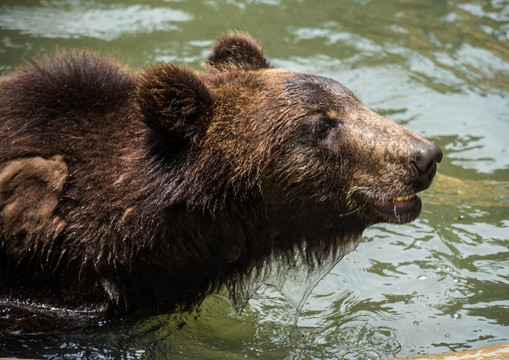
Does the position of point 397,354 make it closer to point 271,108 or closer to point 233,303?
point 233,303

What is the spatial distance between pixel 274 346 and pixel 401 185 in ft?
5.25

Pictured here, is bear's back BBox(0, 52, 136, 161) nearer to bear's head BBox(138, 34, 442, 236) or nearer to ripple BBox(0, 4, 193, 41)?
bear's head BBox(138, 34, 442, 236)

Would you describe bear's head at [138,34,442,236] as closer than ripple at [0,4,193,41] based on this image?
Yes

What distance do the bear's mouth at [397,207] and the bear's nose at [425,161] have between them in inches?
8.7

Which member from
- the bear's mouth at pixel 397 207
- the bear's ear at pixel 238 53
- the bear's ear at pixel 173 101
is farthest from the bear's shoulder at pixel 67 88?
the bear's mouth at pixel 397 207

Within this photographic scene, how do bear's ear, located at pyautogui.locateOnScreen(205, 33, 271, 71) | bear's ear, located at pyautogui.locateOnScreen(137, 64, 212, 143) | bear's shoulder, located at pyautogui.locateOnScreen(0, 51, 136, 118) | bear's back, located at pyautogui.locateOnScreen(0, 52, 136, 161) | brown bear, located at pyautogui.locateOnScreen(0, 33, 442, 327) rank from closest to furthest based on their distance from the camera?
bear's ear, located at pyautogui.locateOnScreen(137, 64, 212, 143) < brown bear, located at pyautogui.locateOnScreen(0, 33, 442, 327) < bear's back, located at pyautogui.locateOnScreen(0, 52, 136, 161) < bear's shoulder, located at pyautogui.locateOnScreen(0, 51, 136, 118) < bear's ear, located at pyautogui.locateOnScreen(205, 33, 271, 71)

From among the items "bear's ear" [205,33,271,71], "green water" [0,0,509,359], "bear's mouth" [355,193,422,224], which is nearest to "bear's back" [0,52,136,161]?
"bear's ear" [205,33,271,71]

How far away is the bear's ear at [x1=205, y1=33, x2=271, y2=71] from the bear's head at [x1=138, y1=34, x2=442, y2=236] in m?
0.64

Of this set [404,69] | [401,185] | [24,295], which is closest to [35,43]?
[404,69]

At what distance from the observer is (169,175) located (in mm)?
5047

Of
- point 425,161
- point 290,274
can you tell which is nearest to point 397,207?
point 425,161

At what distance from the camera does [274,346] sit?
5660 mm

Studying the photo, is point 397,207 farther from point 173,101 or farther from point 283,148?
point 173,101

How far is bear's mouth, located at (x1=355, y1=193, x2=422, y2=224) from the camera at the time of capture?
17.0 ft
